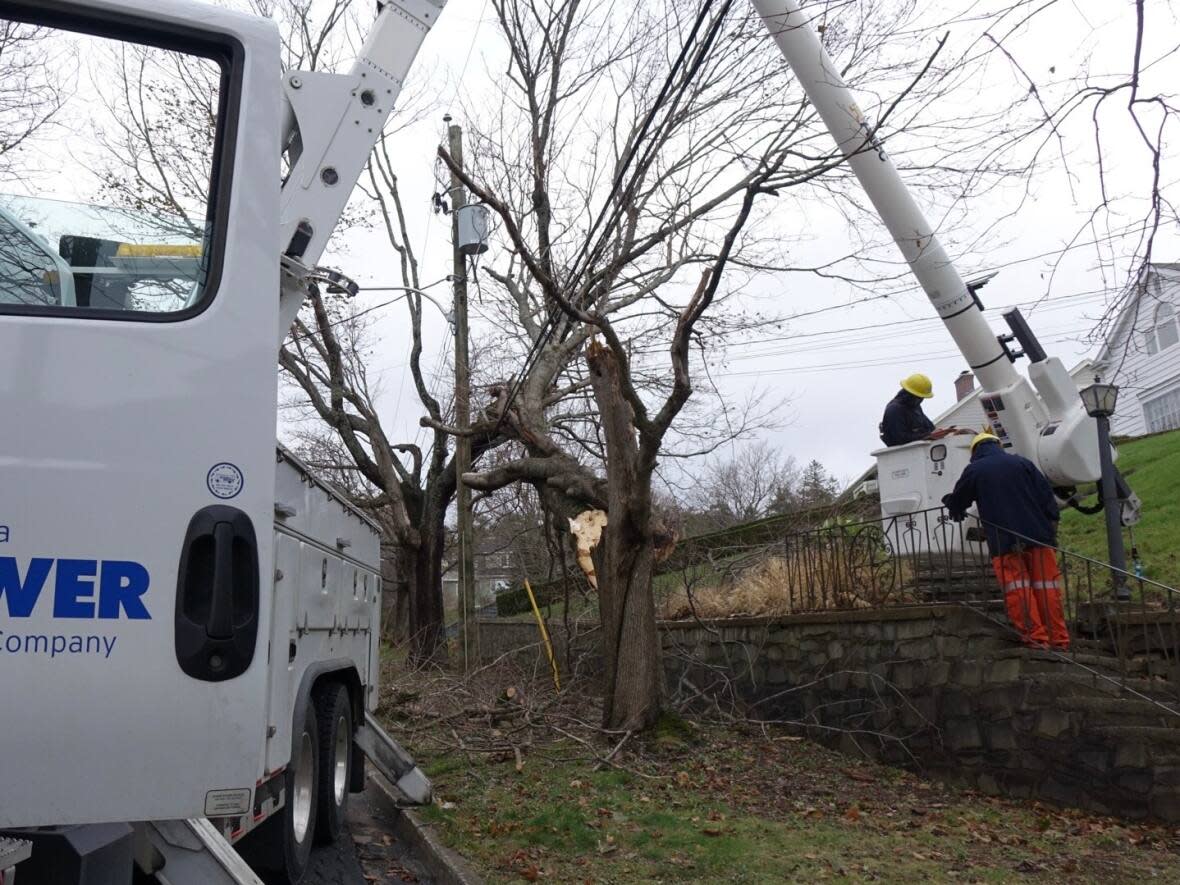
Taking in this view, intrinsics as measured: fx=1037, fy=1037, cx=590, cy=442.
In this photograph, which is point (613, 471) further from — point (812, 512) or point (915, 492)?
point (812, 512)

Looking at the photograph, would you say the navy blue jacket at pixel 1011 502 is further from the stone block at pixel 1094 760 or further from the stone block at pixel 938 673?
the stone block at pixel 1094 760

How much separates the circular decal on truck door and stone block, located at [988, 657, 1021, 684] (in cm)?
693

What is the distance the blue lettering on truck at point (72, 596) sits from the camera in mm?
2820

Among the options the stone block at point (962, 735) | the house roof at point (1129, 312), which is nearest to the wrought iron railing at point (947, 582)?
the stone block at point (962, 735)

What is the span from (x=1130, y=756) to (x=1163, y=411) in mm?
27609

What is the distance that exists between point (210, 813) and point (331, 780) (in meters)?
3.14

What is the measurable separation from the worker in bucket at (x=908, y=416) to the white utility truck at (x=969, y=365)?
23 cm

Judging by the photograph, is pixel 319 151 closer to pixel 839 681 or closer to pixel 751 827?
pixel 751 827

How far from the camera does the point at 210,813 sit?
9.53 ft

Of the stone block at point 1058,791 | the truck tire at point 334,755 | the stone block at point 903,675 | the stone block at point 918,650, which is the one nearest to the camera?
the truck tire at point 334,755

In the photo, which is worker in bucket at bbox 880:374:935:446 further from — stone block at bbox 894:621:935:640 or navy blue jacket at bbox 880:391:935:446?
stone block at bbox 894:621:935:640

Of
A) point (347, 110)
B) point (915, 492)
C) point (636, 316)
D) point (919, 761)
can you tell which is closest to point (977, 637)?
point (919, 761)

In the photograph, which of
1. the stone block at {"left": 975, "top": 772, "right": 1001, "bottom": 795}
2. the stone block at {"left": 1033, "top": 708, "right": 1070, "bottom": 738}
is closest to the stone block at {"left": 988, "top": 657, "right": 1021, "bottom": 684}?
the stone block at {"left": 1033, "top": 708, "right": 1070, "bottom": 738}

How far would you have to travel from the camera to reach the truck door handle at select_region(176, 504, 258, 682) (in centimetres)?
293
